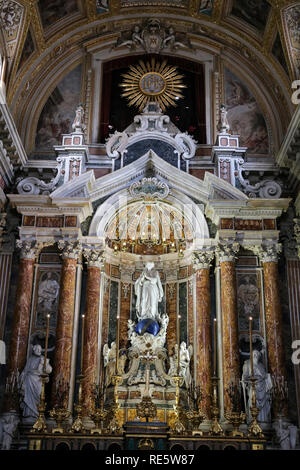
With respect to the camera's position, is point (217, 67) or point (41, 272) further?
point (217, 67)

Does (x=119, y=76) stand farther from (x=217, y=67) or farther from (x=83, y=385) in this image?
(x=83, y=385)

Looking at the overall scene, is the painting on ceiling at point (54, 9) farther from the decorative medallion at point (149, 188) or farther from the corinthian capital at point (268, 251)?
the corinthian capital at point (268, 251)

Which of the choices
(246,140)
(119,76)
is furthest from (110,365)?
(119,76)

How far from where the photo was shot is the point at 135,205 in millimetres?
18281

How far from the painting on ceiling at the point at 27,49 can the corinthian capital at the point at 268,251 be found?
955 centimetres

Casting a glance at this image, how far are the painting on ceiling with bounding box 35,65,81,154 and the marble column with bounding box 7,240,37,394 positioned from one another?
417cm

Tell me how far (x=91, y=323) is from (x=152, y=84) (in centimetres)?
906

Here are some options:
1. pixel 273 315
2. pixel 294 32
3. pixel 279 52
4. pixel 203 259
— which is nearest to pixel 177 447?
pixel 273 315

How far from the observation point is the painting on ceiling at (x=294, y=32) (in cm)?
1752

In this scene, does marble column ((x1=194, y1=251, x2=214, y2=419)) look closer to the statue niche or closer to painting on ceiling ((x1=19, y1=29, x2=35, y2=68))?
the statue niche

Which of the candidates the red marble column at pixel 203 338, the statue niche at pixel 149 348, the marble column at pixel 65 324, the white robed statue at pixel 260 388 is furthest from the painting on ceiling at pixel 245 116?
the white robed statue at pixel 260 388

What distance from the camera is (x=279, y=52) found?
18906 mm

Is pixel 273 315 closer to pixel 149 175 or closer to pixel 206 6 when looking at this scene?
pixel 149 175

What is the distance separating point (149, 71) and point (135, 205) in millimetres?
5559
